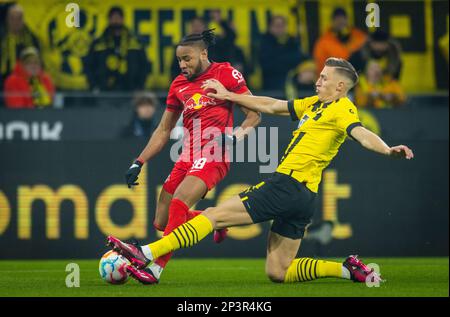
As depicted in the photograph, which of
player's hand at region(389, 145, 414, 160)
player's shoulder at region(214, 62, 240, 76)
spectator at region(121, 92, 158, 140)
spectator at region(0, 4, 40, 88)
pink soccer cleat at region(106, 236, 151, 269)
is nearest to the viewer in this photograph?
player's hand at region(389, 145, 414, 160)

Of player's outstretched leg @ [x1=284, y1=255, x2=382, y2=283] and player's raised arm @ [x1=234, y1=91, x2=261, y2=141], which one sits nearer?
player's outstretched leg @ [x1=284, y1=255, x2=382, y2=283]

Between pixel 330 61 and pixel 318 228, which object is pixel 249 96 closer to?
pixel 330 61

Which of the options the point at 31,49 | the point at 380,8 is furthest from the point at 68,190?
the point at 380,8

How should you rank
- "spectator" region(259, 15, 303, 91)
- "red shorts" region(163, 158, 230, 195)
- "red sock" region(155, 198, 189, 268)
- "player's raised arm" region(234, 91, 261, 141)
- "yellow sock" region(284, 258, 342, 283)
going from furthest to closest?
"spectator" region(259, 15, 303, 91) → "player's raised arm" region(234, 91, 261, 141) → "red shorts" region(163, 158, 230, 195) → "red sock" region(155, 198, 189, 268) → "yellow sock" region(284, 258, 342, 283)

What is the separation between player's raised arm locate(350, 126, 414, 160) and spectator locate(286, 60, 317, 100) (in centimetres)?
672

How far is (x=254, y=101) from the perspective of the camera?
954 centimetres

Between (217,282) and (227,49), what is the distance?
618 centimetres

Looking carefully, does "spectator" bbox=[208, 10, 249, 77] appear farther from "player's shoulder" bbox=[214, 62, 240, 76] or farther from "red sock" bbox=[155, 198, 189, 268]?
"red sock" bbox=[155, 198, 189, 268]

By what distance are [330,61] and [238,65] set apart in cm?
637

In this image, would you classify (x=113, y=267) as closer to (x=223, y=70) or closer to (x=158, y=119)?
(x=223, y=70)

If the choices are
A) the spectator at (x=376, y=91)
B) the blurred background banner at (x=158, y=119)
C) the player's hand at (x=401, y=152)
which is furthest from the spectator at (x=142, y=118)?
the player's hand at (x=401, y=152)

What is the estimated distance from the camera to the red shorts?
967 centimetres

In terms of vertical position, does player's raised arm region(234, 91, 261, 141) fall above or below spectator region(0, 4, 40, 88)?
below

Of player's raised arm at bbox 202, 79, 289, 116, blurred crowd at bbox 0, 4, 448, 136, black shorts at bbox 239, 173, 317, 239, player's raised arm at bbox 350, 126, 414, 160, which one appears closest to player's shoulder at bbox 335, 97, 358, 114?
player's raised arm at bbox 350, 126, 414, 160
